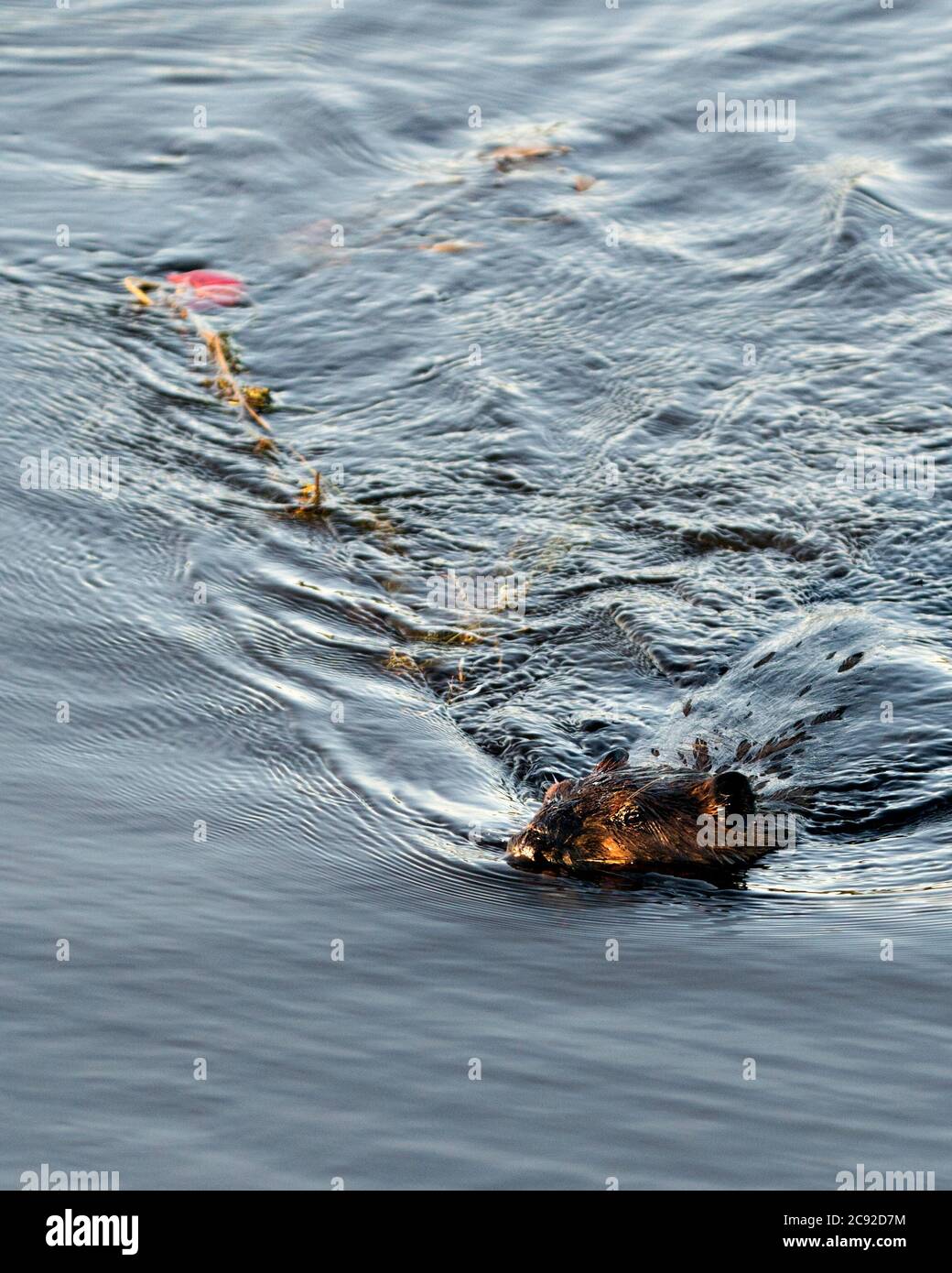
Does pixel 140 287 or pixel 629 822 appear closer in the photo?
pixel 629 822

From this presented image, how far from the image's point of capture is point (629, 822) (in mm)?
8164

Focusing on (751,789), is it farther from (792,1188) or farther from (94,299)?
(94,299)

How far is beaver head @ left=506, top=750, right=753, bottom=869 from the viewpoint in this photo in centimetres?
816

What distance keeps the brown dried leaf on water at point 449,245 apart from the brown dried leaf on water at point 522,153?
1.99 m

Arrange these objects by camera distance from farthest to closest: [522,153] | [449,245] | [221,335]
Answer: [522,153] → [449,245] → [221,335]

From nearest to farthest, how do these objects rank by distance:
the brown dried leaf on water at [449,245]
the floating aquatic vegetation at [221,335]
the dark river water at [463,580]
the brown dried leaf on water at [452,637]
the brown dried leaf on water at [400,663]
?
the dark river water at [463,580] → the brown dried leaf on water at [400,663] → the brown dried leaf on water at [452,637] → the floating aquatic vegetation at [221,335] → the brown dried leaf on water at [449,245]

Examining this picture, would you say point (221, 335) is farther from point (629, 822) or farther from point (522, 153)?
point (629, 822)

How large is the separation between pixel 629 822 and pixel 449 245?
8.77 m

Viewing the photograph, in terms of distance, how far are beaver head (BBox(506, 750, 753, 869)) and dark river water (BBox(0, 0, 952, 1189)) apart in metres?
0.14

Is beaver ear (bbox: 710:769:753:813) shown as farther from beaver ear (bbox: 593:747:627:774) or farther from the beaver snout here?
the beaver snout

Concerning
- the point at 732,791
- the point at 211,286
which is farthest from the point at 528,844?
the point at 211,286

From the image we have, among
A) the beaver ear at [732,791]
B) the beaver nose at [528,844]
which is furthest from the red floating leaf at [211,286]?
the beaver ear at [732,791]

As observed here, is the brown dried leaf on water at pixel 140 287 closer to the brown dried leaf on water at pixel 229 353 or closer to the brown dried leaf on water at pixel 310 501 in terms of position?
the brown dried leaf on water at pixel 229 353

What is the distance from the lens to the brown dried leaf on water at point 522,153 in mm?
17469
